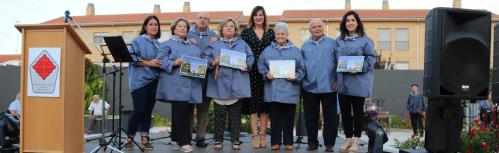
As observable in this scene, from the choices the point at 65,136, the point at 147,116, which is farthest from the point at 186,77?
the point at 65,136

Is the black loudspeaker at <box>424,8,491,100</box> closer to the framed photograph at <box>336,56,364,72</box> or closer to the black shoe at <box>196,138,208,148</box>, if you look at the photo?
the framed photograph at <box>336,56,364,72</box>

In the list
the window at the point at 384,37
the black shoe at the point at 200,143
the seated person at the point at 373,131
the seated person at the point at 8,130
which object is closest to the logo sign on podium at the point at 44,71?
the black shoe at the point at 200,143

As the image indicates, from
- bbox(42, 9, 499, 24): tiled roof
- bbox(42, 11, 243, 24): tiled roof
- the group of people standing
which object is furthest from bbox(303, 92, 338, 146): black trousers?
bbox(42, 11, 243, 24): tiled roof

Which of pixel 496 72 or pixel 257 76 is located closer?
pixel 257 76

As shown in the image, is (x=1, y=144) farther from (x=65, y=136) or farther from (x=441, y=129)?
(x=441, y=129)

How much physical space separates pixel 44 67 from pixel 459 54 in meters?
4.08

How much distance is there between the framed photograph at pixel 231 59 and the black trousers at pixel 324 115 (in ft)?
2.95

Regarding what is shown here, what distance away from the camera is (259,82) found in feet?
23.6

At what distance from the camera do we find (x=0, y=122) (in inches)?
306

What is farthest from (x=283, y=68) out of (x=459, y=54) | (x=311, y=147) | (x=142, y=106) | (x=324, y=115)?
(x=459, y=54)

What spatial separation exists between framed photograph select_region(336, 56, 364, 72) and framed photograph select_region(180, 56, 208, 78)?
1.59 metres

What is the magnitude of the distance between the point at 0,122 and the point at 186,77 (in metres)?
2.99

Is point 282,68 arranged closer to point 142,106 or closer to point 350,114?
point 350,114

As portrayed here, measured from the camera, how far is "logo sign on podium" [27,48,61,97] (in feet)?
15.2
